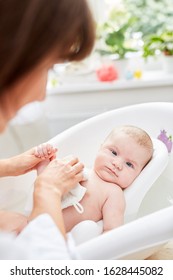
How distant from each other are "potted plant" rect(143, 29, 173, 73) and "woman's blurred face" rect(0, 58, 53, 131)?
1463mm

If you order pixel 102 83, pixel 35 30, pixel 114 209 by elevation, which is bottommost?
pixel 114 209

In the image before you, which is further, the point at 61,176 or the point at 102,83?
the point at 102,83

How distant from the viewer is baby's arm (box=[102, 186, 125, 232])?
118cm

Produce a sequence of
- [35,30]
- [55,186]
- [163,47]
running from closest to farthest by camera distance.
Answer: [35,30], [55,186], [163,47]

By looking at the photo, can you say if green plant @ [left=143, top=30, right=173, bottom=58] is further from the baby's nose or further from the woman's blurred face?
the woman's blurred face

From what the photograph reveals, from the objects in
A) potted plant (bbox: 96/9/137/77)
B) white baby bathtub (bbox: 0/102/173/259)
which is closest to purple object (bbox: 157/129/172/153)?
white baby bathtub (bbox: 0/102/173/259)

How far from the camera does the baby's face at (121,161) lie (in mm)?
1264

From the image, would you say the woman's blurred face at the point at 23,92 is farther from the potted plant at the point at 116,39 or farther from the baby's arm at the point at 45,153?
the potted plant at the point at 116,39

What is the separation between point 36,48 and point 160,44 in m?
1.60

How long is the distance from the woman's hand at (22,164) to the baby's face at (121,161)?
15 cm

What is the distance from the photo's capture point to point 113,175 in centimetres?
127

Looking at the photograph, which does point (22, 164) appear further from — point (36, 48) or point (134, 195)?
point (36, 48)

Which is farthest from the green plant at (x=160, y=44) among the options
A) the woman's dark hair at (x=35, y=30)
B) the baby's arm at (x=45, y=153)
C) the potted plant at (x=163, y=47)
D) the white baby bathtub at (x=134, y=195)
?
the woman's dark hair at (x=35, y=30)

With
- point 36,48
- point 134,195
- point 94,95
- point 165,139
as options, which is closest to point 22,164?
point 134,195
